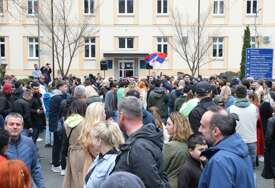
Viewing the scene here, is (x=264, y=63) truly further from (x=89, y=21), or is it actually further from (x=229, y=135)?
(x=89, y=21)

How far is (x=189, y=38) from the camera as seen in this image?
43.9 metres

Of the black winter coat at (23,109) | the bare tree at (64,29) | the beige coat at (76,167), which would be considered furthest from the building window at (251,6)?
the beige coat at (76,167)

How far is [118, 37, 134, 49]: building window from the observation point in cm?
4372

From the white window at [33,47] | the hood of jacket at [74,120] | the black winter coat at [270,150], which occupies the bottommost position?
the black winter coat at [270,150]

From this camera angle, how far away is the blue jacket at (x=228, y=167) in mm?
4090

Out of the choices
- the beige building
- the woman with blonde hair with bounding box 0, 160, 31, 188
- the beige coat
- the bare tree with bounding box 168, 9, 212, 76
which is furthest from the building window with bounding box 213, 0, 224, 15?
the woman with blonde hair with bounding box 0, 160, 31, 188

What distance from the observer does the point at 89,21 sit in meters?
43.5

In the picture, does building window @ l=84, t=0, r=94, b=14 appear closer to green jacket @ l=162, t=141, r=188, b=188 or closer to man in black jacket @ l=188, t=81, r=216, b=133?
man in black jacket @ l=188, t=81, r=216, b=133

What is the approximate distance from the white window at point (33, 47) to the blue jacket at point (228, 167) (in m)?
40.8

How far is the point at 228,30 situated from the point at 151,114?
37.2 meters

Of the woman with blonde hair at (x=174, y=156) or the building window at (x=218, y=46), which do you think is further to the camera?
the building window at (x=218, y=46)

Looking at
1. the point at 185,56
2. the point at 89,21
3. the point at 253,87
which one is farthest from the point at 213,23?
the point at 253,87

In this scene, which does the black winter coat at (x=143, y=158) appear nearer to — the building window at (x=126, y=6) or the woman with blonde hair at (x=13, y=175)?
the woman with blonde hair at (x=13, y=175)

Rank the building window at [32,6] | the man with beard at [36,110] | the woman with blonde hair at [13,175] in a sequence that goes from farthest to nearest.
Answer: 1. the building window at [32,6]
2. the man with beard at [36,110]
3. the woman with blonde hair at [13,175]
